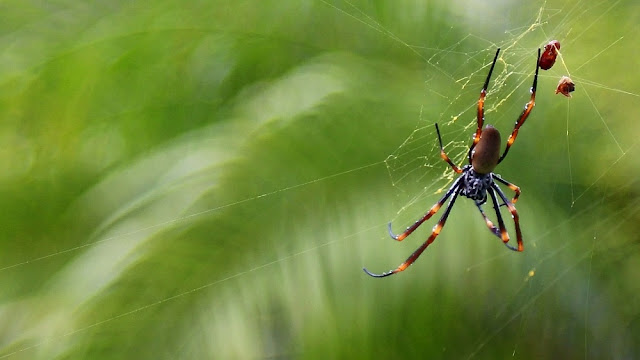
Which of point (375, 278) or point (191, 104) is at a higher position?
point (191, 104)

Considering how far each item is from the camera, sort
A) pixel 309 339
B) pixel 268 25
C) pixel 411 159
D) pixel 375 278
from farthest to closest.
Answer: pixel 268 25
pixel 411 159
pixel 375 278
pixel 309 339

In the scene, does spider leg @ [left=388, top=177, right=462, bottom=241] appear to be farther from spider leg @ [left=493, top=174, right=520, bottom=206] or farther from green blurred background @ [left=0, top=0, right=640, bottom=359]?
spider leg @ [left=493, top=174, right=520, bottom=206]

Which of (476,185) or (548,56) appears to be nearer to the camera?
(548,56)

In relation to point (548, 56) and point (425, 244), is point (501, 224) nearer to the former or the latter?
point (425, 244)

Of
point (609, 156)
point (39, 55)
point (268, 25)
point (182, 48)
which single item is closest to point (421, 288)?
point (609, 156)

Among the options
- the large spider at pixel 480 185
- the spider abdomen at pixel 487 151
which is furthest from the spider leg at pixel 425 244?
the spider abdomen at pixel 487 151

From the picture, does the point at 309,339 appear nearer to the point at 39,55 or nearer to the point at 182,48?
the point at 182,48

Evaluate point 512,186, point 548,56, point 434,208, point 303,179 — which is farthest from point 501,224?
point 303,179

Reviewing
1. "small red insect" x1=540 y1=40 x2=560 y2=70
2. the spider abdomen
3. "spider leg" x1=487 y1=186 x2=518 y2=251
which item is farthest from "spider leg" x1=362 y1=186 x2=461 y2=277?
"small red insect" x1=540 y1=40 x2=560 y2=70

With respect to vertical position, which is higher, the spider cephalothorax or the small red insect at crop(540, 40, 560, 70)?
the small red insect at crop(540, 40, 560, 70)
